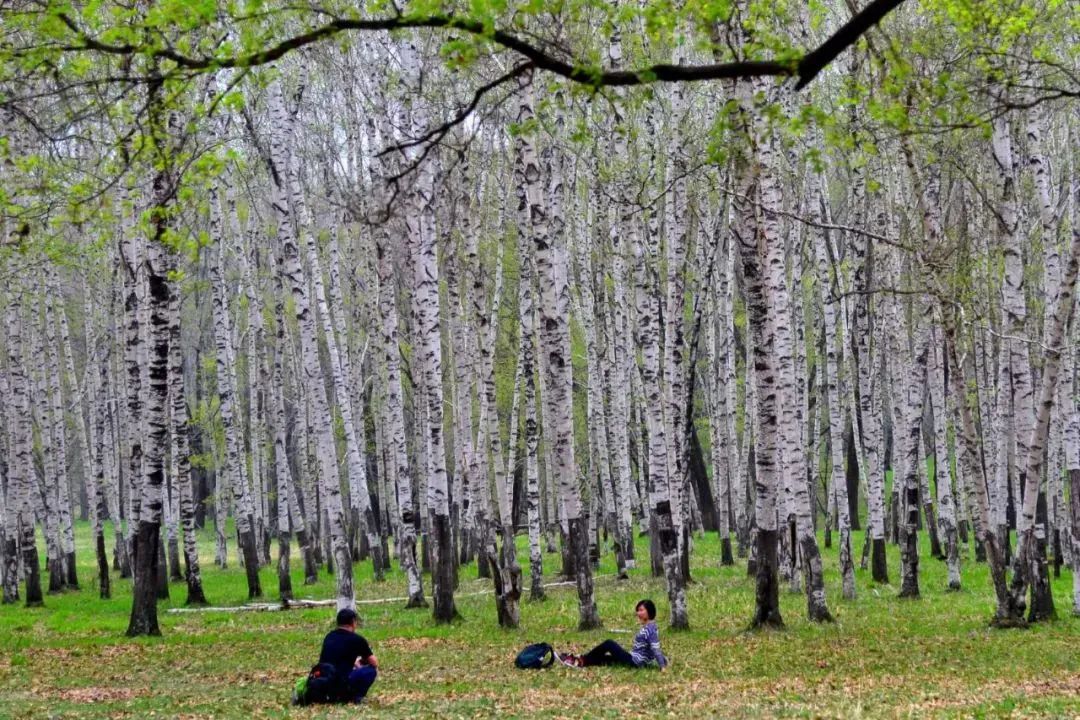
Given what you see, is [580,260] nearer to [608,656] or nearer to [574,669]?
[608,656]

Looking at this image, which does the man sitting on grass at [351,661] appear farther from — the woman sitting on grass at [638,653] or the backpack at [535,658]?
the woman sitting on grass at [638,653]

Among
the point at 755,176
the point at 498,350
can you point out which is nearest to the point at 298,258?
the point at 755,176

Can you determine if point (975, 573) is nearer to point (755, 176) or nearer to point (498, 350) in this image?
point (755, 176)

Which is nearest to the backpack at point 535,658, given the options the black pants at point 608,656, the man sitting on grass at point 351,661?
the black pants at point 608,656

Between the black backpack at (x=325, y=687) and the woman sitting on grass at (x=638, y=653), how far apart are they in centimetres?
325

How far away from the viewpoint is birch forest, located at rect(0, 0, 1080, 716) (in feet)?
34.0

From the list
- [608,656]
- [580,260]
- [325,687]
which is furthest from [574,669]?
[580,260]

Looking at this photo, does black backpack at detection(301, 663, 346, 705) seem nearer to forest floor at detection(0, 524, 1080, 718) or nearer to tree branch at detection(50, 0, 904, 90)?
forest floor at detection(0, 524, 1080, 718)

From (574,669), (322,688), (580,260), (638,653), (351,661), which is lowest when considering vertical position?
(574,669)

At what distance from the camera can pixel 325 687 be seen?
444 inches

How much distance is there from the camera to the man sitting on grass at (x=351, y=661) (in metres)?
11.4

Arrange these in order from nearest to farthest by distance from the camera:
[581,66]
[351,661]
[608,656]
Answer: [581,66], [351,661], [608,656]

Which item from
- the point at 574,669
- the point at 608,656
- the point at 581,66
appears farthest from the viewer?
the point at 608,656

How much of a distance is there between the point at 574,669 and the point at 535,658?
53 centimetres
